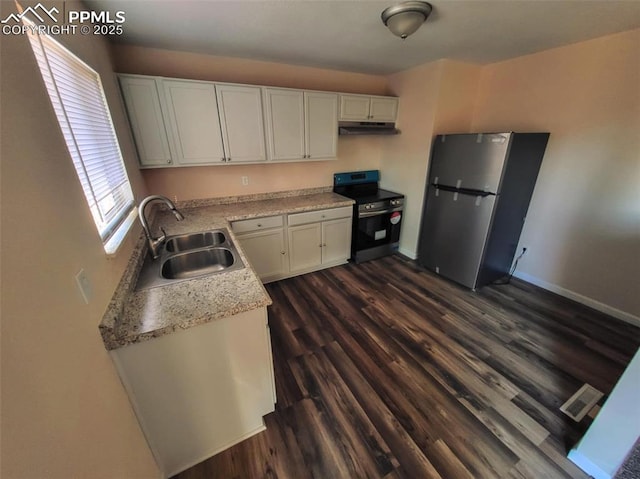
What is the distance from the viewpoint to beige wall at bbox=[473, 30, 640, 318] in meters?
2.19

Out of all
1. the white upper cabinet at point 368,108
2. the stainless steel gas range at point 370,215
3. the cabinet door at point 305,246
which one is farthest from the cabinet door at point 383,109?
the cabinet door at point 305,246

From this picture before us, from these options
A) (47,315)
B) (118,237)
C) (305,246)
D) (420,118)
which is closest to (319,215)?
(305,246)

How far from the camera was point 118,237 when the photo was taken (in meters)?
1.38

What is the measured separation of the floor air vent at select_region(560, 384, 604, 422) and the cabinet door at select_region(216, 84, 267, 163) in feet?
10.6

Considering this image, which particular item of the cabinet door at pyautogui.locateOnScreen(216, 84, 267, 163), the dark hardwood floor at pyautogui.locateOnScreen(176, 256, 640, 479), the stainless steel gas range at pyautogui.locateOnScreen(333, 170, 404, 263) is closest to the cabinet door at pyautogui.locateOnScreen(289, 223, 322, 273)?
the dark hardwood floor at pyautogui.locateOnScreen(176, 256, 640, 479)

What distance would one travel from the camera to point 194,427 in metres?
1.33

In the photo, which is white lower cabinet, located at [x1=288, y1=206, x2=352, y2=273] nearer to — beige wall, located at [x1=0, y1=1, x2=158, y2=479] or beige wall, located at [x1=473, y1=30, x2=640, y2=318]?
beige wall, located at [x1=0, y1=1, x2=158, y2=479]

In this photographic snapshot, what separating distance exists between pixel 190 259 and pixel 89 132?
952 millimetres

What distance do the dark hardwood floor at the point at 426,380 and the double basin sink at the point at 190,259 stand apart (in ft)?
2.86

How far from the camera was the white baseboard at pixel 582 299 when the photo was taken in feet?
7.73

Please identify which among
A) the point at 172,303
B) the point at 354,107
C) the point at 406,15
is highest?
the point at 406,15

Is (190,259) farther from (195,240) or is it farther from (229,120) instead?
(229,120)

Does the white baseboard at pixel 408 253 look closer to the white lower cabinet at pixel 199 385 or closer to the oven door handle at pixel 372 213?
the oven door handle at pixel 372 213

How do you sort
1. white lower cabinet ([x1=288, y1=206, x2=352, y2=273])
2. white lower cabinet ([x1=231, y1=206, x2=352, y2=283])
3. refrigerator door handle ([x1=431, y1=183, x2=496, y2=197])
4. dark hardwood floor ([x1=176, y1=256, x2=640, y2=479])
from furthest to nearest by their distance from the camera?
white lower cabinet ([x1=288, y1=206, x2=352, y2=273]), white lower cabinet ([x1=231, y1=206, x2=352, y2=283]), refrigerator door handle ([x1=431, y1=183, x2=496, y2=197]), dark hardwood floor ([x1=176, y1=256, x2=640, y2=479])
